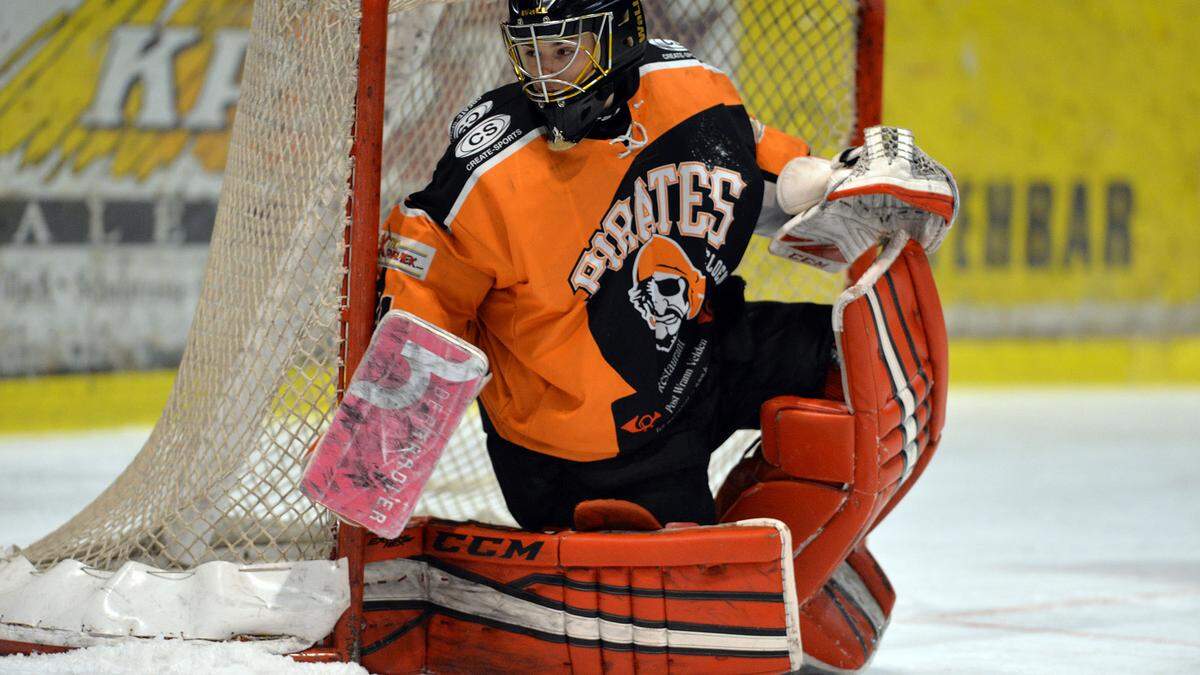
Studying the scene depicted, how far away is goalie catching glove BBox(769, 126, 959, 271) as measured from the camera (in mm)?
1842

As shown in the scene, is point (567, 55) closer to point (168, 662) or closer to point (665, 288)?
point (665, 288)

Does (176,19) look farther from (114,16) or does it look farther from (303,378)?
(303,378)

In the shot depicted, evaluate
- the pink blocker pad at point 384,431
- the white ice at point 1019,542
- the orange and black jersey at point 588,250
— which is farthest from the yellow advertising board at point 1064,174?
the pink blocker pad at point 384,431

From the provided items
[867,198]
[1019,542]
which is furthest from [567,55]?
[1019,542]

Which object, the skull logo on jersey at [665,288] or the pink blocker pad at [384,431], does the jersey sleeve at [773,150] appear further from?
the pink blocker pad at [384,431]

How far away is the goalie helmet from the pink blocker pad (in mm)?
315

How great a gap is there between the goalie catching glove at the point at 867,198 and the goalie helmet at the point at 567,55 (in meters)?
0.34

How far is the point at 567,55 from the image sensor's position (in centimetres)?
175

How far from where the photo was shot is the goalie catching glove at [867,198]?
1.84 meters

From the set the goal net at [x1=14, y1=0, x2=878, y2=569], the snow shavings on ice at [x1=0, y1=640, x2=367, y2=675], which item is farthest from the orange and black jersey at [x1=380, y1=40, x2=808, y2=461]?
the snow shavings on ice at [x1=0, y1=640, x2=367, y2=675]

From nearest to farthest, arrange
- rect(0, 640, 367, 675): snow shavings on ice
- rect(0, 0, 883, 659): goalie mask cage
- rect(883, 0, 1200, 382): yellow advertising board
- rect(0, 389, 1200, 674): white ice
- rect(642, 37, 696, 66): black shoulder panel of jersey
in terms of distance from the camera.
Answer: rect(0, 640, 367, 675): snow shavings on ice < rect(0, 0, 883, 659): goalie mask cage < rect(642, 37, 696, 66): black shoulder panel of jersey < rect(0, 389, 1200, 674): white ice < rect(883, 0, 1200, 382): yellow advertising board

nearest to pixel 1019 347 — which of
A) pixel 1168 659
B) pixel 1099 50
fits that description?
pixel 1099 50

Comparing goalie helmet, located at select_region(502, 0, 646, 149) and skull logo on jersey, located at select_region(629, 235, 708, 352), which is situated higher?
goalie helmet, located at select_region(502, 0, 646, 149)

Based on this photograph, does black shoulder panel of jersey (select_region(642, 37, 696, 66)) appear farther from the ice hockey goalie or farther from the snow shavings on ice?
the snow shavings on ice
